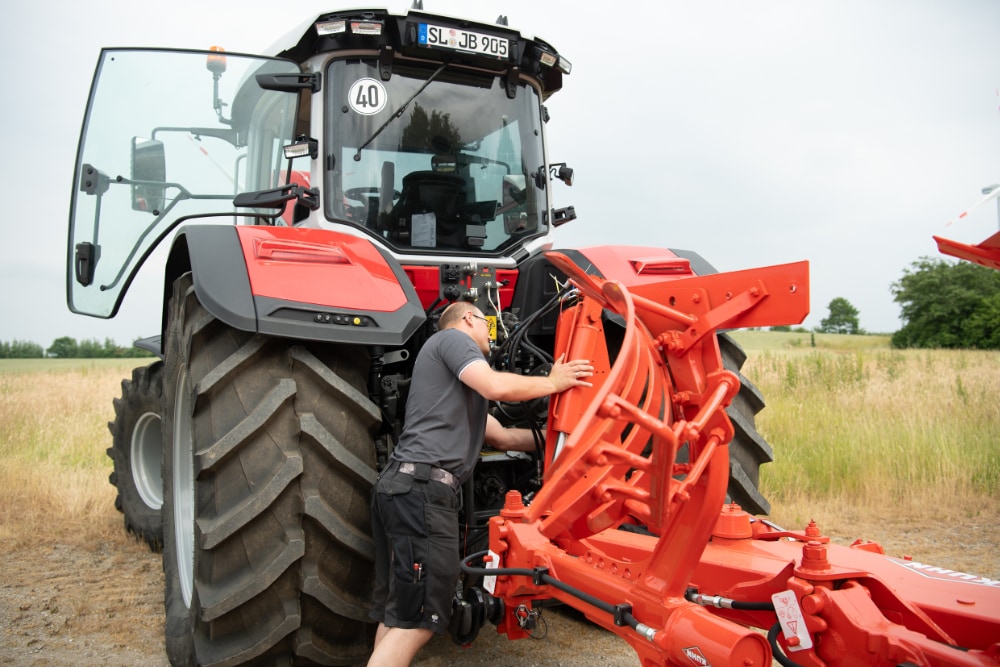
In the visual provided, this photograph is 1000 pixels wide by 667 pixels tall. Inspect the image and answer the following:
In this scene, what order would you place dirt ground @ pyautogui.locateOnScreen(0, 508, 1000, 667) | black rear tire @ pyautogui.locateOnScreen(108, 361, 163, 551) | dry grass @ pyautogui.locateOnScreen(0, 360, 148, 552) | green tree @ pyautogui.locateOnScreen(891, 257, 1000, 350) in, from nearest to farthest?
dirt ground @ pyautogui.locateOnScreen(0, 508, 1000, 667), black rear tire @ pyautogui.locateOnScreen(108, 361, 163, 551), dry grass @ pyautogui.locateOnScreen(0, 360, 148, 552), green tree @ pyautogui.locateOnScreen(891, 257, 1000, 350)

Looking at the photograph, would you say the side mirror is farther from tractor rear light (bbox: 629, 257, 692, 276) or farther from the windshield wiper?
tractor rear light (bbox: 629, 257, 692, 276)

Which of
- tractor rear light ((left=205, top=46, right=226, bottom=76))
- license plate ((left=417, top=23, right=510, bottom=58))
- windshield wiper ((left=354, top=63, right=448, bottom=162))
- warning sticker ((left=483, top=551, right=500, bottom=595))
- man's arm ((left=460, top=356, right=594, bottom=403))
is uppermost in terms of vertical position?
license plate ((left=417, top=23, right=510, bottom=58))

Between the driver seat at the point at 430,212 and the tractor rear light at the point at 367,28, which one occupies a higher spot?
the tractor rear light at the point at 367,28

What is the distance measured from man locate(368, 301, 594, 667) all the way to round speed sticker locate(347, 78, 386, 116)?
1219mm

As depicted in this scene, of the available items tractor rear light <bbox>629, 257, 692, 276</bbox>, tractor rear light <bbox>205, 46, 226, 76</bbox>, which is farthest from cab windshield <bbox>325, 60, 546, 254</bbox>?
Result: tractor rear light <bbox>629, 257, 692, 276</bbox>

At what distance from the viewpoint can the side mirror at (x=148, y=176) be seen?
161 inches

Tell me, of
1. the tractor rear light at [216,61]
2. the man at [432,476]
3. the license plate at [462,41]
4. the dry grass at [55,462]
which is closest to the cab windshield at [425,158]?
the license plate at [462,41]

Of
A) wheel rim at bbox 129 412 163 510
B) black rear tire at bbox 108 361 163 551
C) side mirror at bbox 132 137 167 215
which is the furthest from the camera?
wheel rim at bbox 129 412 163 510

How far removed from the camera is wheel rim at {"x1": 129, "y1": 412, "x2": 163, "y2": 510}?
5340 mm

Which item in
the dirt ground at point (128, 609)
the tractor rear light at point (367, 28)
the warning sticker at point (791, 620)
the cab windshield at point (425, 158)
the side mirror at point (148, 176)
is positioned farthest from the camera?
the side mirror at point (148, 176)

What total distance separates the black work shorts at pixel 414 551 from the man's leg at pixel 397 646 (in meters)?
0.03

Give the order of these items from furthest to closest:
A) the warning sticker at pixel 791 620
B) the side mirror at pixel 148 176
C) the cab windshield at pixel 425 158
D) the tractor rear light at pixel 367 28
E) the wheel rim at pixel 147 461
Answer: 1. the wheel rim at pixel 147 461
2. the side mirror at pixel 148 176
3. the cab windshield at pixel 425 158
4. the tractor rear light at pixel 367 28
5. the warning sticker at pixel 791 620

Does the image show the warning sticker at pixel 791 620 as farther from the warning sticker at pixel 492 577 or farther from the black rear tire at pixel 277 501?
the black rear tire at pixel 277 501

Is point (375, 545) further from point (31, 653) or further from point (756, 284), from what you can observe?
point (31, 653)
